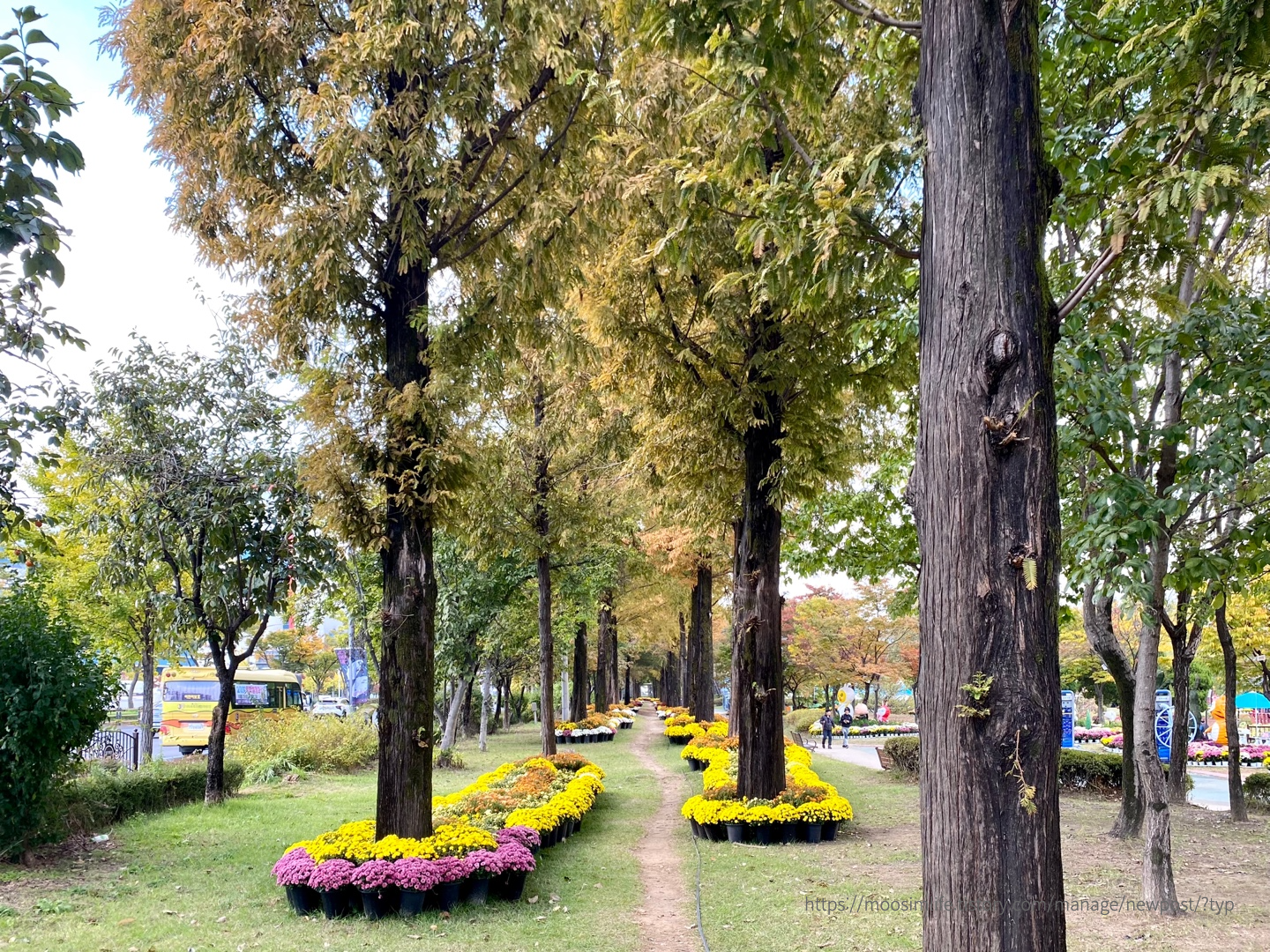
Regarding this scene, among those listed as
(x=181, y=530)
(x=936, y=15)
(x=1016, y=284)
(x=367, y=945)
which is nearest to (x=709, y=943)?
(x=367, y=945)

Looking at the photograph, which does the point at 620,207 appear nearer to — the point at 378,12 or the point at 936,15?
the point at 378,12

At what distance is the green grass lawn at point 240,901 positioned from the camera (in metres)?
6.70

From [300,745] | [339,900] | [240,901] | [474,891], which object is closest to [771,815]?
[474,891]

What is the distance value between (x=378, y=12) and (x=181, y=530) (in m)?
9.24

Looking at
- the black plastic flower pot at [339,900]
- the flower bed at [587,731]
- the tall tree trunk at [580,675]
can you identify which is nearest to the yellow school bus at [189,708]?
the flower bed at [587,731]

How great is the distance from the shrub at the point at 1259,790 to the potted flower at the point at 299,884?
16.1 metres

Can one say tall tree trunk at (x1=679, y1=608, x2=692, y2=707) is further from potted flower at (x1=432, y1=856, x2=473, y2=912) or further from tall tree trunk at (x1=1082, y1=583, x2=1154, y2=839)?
potted flower at (x1=432, y1=856, x2=473, y2=912)

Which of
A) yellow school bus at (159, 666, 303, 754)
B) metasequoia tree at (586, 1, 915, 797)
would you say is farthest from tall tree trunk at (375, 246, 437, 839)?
yellow school bus at (159, 666, 303, 754)

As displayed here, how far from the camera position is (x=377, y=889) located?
290 inches

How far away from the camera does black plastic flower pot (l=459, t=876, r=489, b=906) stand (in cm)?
777

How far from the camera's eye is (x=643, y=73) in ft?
29.7

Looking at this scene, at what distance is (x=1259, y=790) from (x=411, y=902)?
1583 centimetres

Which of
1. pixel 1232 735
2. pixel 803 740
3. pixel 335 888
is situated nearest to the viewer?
pixel 335 888

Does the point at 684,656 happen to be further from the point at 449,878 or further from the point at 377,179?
the point at 377,179
